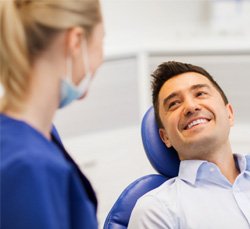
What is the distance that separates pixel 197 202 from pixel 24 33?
83 cm

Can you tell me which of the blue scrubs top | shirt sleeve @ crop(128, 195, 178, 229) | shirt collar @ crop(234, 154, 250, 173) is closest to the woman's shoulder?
the blue scrubs top

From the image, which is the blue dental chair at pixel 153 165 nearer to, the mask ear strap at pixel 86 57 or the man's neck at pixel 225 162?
the man's neck at pixel 225 162

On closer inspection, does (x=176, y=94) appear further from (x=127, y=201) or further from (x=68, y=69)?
(x=68, y=69)

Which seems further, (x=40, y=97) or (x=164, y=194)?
(x=164, y=194)

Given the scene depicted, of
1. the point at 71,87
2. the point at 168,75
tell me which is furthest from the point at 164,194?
the point at 71,87

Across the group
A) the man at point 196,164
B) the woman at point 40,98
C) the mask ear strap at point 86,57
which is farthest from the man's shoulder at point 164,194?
the mask ear strap at point 86,57

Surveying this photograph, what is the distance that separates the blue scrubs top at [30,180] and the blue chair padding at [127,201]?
24.6 inches

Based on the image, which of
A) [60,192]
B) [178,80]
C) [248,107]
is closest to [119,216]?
[178,80]

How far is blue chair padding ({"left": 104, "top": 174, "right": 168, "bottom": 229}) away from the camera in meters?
1.47

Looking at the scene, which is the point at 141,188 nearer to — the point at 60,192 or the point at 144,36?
the point at 60,192

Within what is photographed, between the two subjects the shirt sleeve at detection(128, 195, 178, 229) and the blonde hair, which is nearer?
the blonde hair

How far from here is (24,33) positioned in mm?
865

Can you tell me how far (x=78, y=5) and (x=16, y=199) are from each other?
40 centimetres

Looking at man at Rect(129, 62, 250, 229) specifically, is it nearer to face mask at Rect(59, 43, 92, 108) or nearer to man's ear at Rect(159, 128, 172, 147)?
man's ear at Rect(159, 128, 172, 147)
